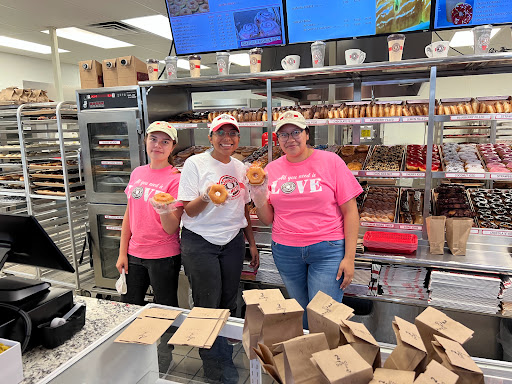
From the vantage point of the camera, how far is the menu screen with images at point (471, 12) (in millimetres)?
3008

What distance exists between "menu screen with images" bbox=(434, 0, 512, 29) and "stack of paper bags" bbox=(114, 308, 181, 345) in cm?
313

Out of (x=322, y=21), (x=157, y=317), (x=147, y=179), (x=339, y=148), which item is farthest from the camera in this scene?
(x=339, y=148)

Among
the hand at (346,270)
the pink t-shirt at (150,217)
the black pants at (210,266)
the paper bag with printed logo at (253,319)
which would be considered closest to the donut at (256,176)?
the black pants at (210,266)

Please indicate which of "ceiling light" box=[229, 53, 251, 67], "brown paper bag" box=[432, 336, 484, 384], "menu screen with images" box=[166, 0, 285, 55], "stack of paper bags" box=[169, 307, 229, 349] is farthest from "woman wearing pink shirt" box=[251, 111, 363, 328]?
"ceiling light" box=[229, 53, 251, 67]

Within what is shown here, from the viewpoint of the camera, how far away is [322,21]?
3.38 meters

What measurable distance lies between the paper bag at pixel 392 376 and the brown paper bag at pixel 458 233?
1.99m

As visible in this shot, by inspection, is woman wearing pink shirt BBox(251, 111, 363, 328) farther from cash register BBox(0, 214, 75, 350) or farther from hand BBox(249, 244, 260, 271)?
cash register BBox(0, 214, 75, 350)

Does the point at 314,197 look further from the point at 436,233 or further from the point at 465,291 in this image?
the point at 465,291

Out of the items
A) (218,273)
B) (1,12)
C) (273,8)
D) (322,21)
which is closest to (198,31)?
(273,8)

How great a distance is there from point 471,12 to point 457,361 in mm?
3077

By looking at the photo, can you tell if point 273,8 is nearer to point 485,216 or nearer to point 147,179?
point 147,179

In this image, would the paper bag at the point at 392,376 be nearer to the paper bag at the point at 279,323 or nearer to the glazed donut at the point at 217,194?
the paper bag at the point at 279,323

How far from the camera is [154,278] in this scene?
8.73 feet

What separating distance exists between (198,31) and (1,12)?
15.0 feet
